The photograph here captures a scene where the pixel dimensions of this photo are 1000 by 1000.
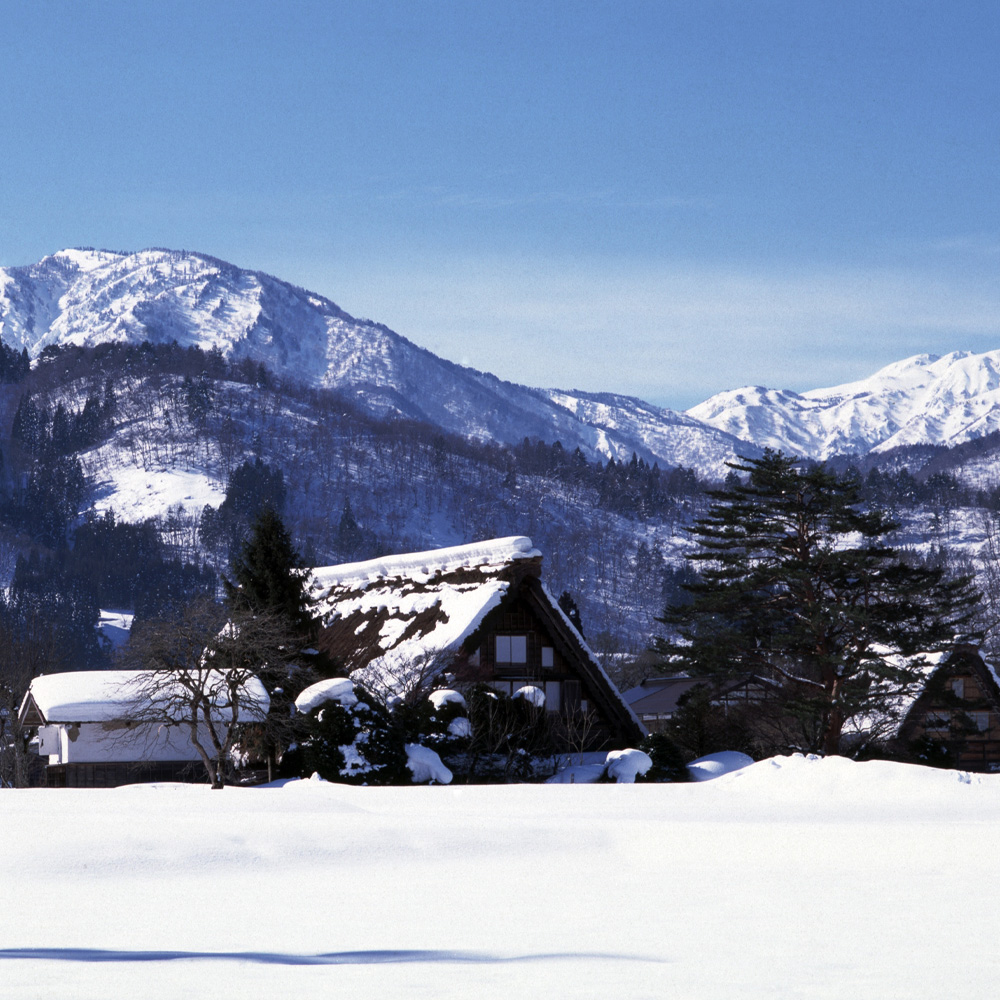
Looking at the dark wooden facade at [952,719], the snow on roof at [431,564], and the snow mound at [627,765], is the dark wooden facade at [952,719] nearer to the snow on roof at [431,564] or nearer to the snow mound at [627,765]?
the snow mound at [627,765]

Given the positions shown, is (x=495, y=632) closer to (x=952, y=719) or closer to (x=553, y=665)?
(x=553, y=665)

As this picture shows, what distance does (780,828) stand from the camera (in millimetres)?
19906

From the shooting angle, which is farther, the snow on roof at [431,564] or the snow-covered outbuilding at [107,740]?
the snow on roof at [431,564]

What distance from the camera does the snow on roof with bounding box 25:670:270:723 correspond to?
3697 centimetres

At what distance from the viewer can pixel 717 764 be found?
4025cm

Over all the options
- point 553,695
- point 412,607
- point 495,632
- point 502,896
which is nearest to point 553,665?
point 553,695

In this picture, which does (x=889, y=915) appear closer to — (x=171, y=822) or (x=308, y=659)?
(x=171, y=822)

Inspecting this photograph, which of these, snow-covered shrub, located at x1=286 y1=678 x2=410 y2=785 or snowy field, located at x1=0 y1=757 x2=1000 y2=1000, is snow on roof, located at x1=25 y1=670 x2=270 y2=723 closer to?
snow-covered shrub, located at x1=286 y1=678 x2=410 y2=785

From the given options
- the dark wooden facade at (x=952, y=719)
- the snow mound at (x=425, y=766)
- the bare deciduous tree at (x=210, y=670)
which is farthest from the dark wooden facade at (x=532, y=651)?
the dark wooden facade at (x=952, y=719)

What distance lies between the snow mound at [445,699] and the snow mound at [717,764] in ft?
23.2

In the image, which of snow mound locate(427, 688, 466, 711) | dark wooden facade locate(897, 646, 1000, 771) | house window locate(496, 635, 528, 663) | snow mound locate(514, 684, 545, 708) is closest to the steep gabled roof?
dark wooden facade locate(897, 646, 1000, 771)

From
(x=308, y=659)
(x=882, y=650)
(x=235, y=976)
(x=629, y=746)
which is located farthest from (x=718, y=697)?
(x=235, y=976)

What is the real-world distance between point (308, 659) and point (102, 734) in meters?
6.66

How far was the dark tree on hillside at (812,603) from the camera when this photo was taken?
44938 mm
